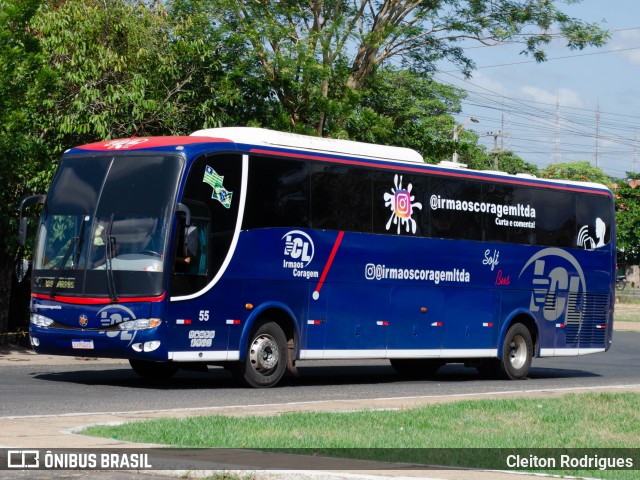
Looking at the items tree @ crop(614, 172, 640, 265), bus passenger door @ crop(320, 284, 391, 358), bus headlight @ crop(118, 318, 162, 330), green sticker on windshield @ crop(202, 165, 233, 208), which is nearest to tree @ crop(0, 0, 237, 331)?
green sticker on windshield @ crop(202, 165, 233, 208)

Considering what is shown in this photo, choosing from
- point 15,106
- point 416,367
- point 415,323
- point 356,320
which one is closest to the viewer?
point 356,320

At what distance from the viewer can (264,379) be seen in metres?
18.7

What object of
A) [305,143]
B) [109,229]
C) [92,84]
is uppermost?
[92,84]

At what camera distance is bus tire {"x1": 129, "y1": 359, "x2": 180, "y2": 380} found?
19.6 m

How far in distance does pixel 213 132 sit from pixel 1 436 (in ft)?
28.8

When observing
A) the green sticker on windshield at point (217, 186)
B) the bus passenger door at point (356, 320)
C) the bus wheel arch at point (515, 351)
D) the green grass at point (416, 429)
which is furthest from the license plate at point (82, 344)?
the bus wheel arch at point (515, 351)

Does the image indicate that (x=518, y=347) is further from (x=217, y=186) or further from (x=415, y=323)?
(x=217, y=186)

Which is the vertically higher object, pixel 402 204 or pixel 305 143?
pixel 305 143

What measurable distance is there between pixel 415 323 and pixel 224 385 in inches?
148

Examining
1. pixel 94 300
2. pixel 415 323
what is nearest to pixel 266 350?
pixel 94 300

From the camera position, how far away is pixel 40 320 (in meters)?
17.9

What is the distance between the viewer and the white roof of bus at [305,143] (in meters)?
18.7

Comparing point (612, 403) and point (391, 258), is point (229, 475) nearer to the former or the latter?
point (612, 403)

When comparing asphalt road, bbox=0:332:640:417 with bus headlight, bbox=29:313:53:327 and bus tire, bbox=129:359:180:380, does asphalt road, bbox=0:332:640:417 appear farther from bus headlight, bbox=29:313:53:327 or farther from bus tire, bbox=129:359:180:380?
bus headlight, bbox=29:313:53:327
